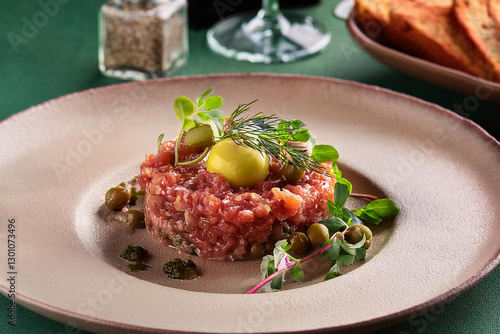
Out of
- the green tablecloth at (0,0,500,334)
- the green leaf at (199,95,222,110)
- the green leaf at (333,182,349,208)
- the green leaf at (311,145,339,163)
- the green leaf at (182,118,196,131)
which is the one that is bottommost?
the green tablecloth at (0,0,500,334)

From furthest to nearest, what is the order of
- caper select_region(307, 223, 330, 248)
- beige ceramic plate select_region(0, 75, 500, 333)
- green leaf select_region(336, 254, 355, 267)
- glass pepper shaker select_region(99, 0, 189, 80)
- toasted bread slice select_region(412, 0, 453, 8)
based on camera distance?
toasted bread slice select_region(412, 0, 453, 8) < glass pepper shaker select_region(99, 0, 189, 80) < caper select_region(307, 223, 330, 248) < green leaf select_region(336, 254, 355, 267) < beige ceramic plate select_region(0, 75, 500, 333)

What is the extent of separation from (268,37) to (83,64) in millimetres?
1253

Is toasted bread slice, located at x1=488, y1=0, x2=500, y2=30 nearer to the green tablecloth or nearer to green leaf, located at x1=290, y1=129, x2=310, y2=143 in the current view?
the green tablecloth

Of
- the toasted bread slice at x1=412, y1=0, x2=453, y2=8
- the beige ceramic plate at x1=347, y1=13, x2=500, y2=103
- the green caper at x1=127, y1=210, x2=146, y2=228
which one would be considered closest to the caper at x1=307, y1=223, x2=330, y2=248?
the green caper at x1=127, y1=210, x2=146, y2=228

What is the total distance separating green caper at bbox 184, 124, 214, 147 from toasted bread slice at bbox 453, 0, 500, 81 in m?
1.84

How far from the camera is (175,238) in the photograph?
8.55ft

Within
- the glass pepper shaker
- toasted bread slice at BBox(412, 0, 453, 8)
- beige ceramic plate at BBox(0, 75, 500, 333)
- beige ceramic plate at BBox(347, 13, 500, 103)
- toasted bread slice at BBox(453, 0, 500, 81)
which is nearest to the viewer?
beige ceramic plate at BBox(0, 75, 500, 333)

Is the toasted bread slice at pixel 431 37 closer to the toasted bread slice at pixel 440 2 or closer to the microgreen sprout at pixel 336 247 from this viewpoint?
the toasted bread slice at pixel 440 2

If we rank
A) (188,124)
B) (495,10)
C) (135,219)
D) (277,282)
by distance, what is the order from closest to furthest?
1. (277,282)
2. (188,124)
3. (135,219)
4. (495,10)

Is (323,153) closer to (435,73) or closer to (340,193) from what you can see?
(340,193)

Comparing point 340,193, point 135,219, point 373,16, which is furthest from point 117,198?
point 373,16

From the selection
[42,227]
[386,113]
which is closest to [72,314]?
[42,227]

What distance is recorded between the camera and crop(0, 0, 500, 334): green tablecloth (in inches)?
156

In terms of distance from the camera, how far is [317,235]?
2.50 m
